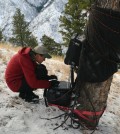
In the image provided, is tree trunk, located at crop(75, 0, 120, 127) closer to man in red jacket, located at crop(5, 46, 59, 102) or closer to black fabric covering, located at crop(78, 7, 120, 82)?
black fabric covering, located at crop(78, 7, 120, 82)

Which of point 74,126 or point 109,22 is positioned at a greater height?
point 109,22

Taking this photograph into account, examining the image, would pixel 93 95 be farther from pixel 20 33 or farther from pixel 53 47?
pixel 20 33

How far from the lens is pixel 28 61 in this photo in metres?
6.01

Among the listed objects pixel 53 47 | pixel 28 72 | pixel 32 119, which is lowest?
pixel 53 47

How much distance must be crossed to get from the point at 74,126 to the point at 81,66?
3.45 ft

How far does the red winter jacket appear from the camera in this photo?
19.6 feet

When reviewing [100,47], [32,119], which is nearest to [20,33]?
[32,119]

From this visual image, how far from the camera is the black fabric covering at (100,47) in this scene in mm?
5035

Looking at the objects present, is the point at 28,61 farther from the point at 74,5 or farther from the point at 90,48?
the point at 74,5

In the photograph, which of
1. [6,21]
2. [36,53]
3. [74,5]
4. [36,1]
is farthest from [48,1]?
[36,53]

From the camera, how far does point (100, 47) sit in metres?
5.23

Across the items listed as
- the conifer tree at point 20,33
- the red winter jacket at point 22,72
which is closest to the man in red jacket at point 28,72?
the red winter jacket at point 22,72

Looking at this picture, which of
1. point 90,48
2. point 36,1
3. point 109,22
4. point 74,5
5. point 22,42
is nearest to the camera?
point 109,22

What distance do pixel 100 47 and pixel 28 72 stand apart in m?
1.41
